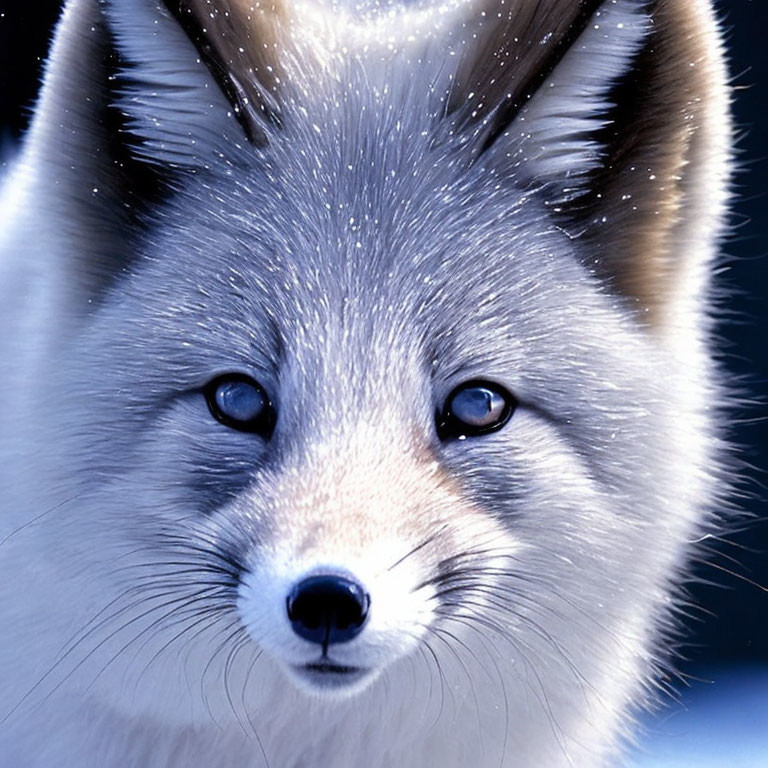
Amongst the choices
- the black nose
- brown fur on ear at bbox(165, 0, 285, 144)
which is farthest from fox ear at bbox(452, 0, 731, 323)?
the black nose

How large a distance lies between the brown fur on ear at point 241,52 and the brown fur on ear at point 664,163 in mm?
349

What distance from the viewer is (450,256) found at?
3.92 ft

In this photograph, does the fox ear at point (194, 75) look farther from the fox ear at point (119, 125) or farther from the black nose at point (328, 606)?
the black nose at point (328, 606)

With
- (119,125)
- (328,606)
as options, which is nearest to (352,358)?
(328,606)

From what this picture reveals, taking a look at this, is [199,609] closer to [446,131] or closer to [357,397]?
[357,397]

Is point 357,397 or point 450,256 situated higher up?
point 450,256

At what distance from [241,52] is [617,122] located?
0.39 metres

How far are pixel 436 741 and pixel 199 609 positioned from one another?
299 millimetres

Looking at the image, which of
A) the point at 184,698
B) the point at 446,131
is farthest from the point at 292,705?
the point at 446,131

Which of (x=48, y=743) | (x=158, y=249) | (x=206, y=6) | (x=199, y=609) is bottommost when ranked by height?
(x=48, y=743)

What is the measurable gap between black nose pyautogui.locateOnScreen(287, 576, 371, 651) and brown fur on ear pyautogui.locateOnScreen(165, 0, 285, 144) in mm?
486

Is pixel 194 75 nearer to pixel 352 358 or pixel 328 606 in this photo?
pixel 352 358

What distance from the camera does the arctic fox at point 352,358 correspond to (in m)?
1.15

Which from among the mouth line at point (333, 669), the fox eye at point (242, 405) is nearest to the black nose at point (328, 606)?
the mouth line at point (333, 669)
